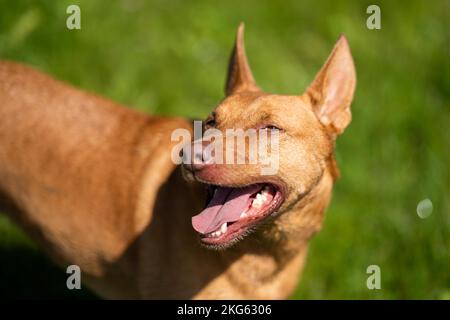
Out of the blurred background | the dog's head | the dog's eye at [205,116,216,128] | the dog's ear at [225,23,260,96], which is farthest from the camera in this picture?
the blurred background

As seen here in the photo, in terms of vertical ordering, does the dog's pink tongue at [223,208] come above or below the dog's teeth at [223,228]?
above

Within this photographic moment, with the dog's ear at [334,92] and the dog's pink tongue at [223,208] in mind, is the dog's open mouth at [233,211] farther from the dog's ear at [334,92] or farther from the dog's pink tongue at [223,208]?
the dog's ear at [334,92]

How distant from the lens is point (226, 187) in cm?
406

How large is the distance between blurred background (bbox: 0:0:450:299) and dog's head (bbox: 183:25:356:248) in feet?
5.66

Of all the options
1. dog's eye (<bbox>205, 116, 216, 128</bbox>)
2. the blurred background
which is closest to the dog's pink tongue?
dog's eye (<bbox>205, 116, 216, 128</bbox>)

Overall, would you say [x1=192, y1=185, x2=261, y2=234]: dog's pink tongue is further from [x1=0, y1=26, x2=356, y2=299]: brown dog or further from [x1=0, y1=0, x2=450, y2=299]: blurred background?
[x1=0, y1=0, x2=450, y2=299]: blurred background

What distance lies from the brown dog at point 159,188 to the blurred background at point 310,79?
1.20 m

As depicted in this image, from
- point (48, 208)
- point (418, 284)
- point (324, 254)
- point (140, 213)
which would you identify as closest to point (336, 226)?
point (324, 254)

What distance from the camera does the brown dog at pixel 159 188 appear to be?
161 inches

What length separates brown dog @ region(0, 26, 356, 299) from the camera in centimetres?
409

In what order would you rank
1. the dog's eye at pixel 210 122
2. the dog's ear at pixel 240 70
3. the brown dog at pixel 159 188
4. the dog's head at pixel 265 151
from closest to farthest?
the dog's head at pixel 265 151 → the brown dog at pixel 159 188 → the dog's eye at pixel 210 122 → the dog's ear at pixel 240 70

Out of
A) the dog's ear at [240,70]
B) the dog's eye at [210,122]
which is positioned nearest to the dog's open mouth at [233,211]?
the dog's eye at [210,122]

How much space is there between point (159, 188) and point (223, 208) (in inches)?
30.2
